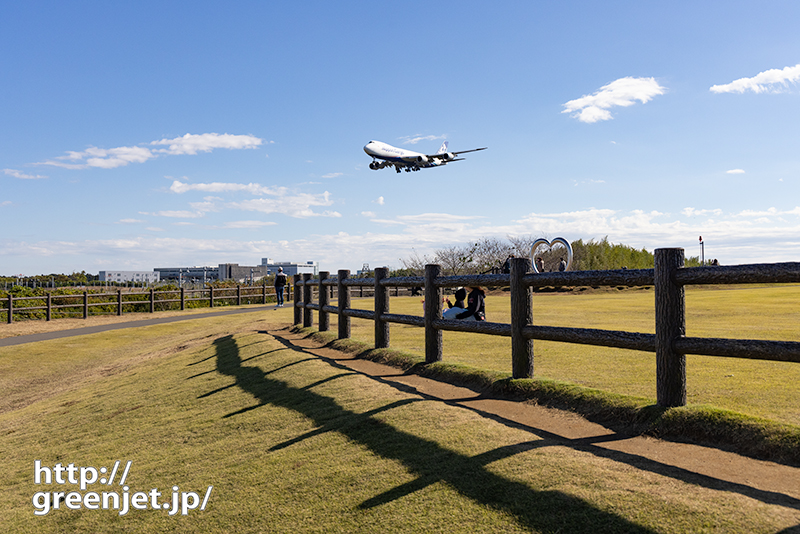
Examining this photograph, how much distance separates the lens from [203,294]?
3888cm

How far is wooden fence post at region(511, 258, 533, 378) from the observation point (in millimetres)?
6797

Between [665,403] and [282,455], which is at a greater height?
[665,403]

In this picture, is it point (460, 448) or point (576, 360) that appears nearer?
point (460, 448)

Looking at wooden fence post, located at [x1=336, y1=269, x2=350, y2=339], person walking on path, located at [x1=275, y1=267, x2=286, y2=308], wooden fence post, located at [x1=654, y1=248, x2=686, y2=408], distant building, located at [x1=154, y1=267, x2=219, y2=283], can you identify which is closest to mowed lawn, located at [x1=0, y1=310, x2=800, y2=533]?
wooden fence post, located at [x1=654, y1=248, x2=686, y2=408]

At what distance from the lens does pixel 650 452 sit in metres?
4.39

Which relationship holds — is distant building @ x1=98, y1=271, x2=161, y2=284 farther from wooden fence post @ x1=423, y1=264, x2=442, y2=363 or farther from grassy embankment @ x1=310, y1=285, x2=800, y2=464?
wooden fence post @ x1=423, y1=264, x2=442, y2=363

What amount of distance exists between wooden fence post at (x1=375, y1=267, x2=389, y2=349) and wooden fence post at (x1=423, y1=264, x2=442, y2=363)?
166cm

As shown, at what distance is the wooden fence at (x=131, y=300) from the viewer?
28016mm

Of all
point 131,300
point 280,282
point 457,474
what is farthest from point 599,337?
point 131,300

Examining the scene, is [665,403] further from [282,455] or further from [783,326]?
[783,326]

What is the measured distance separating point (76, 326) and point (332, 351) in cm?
2039

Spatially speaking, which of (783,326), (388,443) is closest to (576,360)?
(388,443)

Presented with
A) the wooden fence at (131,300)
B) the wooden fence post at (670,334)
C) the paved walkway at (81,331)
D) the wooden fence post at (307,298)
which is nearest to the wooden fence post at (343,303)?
the wooden fence post at (307,298)

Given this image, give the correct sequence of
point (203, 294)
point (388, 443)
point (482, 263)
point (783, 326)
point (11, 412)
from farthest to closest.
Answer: point (482, 263)
point (203, 294)
point (783, 326)
point (11, 412)
point (388, 443)
